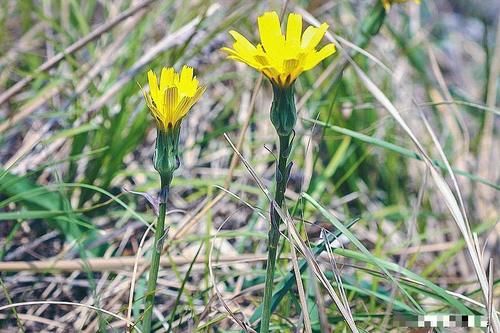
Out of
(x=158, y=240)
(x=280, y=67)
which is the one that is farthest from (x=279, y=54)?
(x=158, y=240)

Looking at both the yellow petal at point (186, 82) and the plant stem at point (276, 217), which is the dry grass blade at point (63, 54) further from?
the plant stem at point (276, 217)

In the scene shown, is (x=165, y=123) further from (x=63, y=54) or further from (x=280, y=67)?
(x=63, y=54)

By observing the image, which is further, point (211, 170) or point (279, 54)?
point (211, 170)

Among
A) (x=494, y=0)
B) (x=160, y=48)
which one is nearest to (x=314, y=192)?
(x=160, y=48)

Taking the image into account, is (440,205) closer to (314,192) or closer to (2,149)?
(314,192)

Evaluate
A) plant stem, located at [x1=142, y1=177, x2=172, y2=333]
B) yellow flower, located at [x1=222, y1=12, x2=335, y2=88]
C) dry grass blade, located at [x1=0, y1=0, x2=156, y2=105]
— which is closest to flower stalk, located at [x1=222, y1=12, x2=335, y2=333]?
yellow flower, located at [x1=222, y1=12, x2=335, y2=88]

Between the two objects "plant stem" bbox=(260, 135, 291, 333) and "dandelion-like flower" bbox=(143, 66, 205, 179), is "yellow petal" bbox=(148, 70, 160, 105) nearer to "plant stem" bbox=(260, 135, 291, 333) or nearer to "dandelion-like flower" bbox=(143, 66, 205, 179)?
"dandelion-like flower" bbox=(143, 66, 205, 179)
